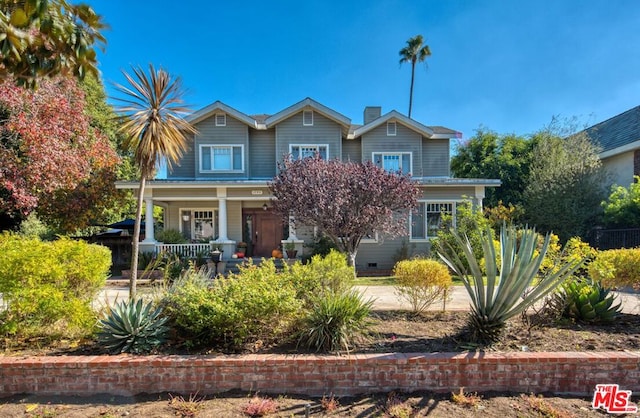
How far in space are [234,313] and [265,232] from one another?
12.0m

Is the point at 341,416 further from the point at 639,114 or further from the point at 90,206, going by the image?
the point at 639,114

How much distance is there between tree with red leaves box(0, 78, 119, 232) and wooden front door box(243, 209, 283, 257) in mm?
6392

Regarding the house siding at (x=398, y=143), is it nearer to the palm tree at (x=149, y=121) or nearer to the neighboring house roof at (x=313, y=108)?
the neighboring house roof at (x=313, y=108)

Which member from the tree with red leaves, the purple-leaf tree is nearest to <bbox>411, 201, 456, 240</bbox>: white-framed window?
the purple-leaf tree

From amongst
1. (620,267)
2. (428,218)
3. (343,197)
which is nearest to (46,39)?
(343,197)

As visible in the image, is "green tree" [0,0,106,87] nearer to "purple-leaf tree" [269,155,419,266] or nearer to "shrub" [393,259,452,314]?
"shrub" [393,259,452,314]

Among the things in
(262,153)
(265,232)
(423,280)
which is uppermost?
(262,153)

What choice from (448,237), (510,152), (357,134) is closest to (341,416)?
(448,237)

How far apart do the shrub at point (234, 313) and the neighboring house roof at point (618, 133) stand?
1832 centimetres

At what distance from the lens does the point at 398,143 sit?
1611cm

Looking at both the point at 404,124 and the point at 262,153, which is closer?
the point at 404,124

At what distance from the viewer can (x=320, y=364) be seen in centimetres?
360

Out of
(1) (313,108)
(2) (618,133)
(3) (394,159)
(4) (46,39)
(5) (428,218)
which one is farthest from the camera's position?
(2) (618,133)

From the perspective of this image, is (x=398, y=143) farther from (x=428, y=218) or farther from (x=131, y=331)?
(x=131, y=331)
